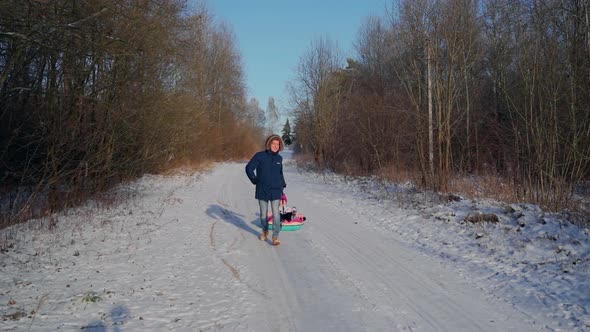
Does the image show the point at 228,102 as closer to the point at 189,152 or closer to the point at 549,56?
the point at 189,152

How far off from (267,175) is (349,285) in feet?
10.6

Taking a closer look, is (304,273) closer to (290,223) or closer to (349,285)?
(349,285)

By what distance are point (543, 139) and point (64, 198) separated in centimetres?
1348

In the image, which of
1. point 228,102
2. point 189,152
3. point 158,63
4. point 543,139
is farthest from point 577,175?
point 228,102

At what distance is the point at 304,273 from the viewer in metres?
6.22

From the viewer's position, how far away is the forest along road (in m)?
4.48

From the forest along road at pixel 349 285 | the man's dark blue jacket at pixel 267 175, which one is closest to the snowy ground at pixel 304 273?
the forest along road at pixel 349 285

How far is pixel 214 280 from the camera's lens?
232 inches

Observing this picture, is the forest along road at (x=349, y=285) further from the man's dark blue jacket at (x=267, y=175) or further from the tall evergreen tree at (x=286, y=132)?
the tall evergreen tree at (x=286, y=132)

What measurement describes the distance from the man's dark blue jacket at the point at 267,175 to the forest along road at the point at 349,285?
101 centimetres

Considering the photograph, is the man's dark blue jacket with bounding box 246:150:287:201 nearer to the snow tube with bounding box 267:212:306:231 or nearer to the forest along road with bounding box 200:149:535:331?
the forest along road with bounding box 200:149:535:331

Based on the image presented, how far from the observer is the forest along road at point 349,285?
14.7 feet

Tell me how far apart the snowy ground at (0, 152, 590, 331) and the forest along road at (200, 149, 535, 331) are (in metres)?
0.02

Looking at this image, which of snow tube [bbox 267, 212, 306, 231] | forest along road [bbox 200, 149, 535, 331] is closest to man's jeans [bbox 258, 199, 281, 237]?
forest along road [bbox 200, 149, 535, 331]
